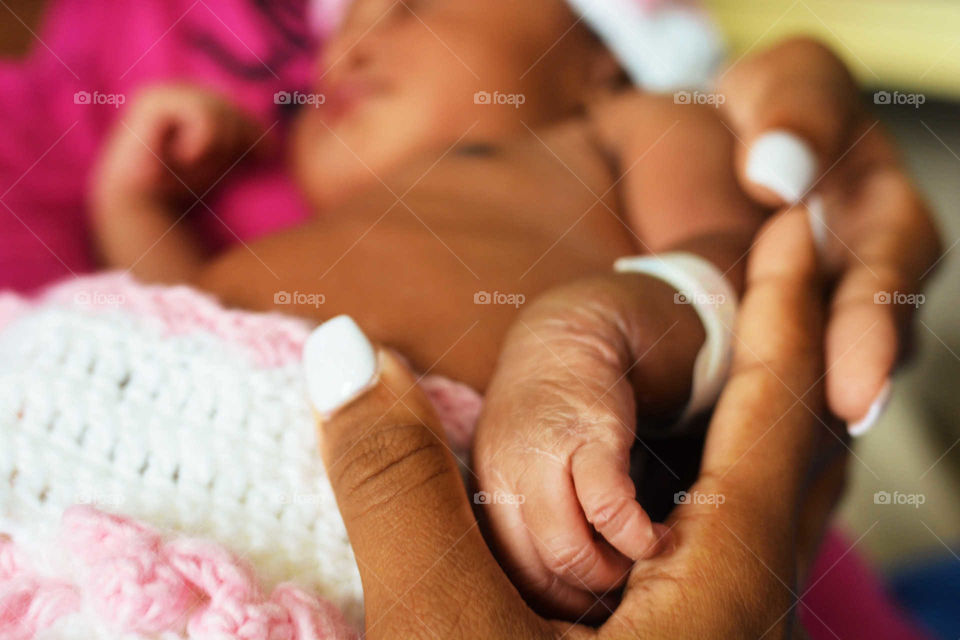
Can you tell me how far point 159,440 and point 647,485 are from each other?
375 millimetres

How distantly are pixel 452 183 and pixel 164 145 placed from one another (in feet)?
1.34

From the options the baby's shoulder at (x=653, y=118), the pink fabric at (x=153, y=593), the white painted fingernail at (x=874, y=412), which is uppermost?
the baby's shoulder at (x=653, y=118)

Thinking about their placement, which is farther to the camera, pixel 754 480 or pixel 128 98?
pixel 128 98

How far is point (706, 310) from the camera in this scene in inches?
23.7

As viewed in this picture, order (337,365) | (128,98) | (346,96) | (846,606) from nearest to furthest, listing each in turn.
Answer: (337,365) < (846,606) < (346,96) < (128,98)

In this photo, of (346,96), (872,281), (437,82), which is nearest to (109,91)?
(346,96)

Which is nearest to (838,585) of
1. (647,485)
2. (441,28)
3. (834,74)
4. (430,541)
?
(647,485)

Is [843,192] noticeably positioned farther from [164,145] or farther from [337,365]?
[164,145]

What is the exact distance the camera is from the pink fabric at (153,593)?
1.37 ft

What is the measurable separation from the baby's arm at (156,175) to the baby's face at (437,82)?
0.48ft

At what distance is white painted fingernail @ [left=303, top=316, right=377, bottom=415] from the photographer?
1.65 feet

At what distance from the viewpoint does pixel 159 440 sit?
21.1 inches

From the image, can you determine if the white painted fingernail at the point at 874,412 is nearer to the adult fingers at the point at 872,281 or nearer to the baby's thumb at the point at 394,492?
the adult fingers at the point at 872,281

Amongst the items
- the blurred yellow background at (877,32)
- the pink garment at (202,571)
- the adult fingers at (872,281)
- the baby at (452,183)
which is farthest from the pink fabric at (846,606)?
the blurred yellow background at (877,32)
